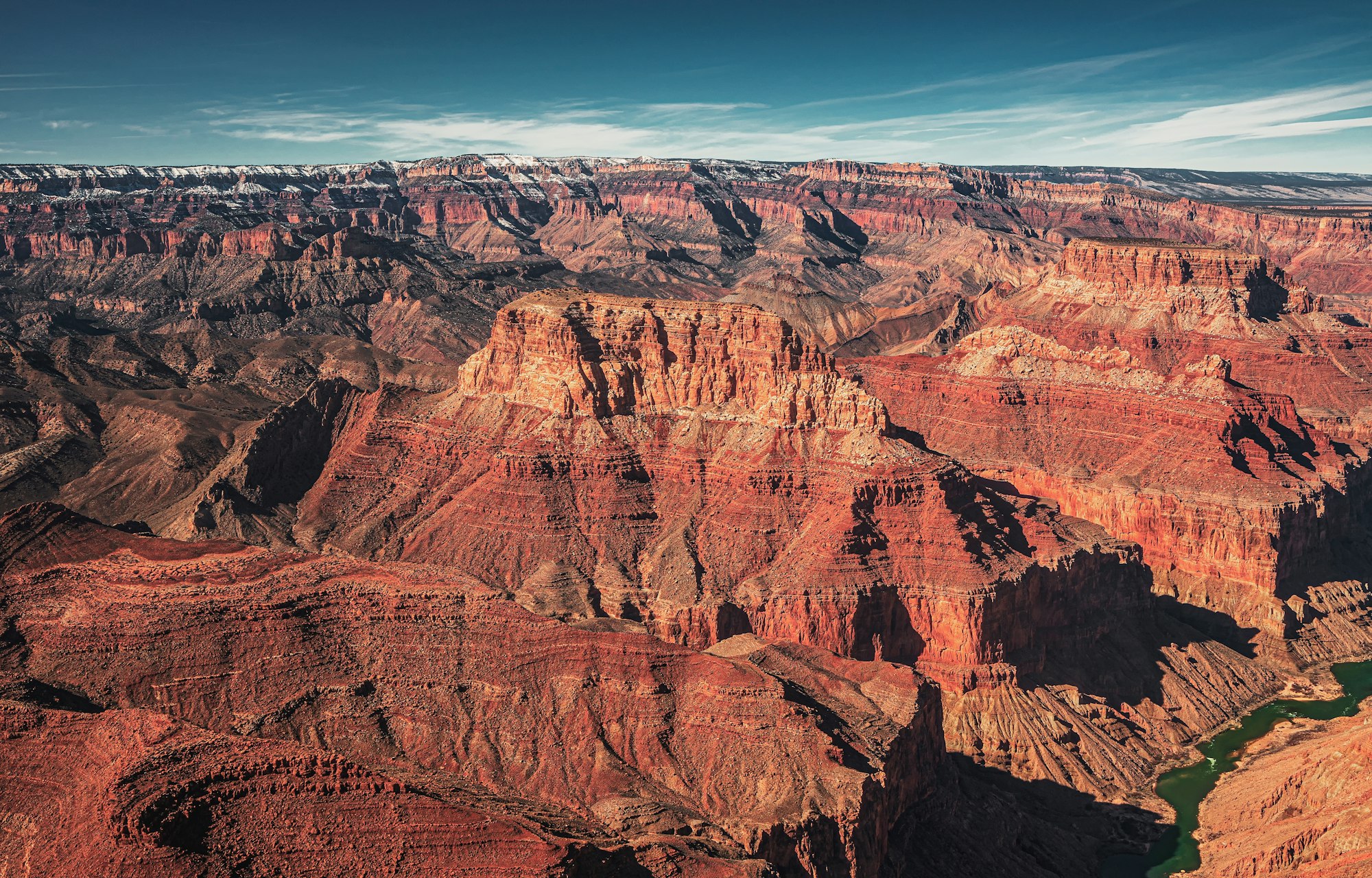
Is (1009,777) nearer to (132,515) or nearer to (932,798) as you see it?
(932,798)

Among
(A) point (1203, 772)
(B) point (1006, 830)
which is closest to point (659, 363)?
(B) point (1006, 830)

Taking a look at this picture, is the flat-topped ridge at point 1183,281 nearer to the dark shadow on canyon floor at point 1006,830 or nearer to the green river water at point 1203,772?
the green river water at point 1203,772

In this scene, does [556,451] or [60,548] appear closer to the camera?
[60,548]

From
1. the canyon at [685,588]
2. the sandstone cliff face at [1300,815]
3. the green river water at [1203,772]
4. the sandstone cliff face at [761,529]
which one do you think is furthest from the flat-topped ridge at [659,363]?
the sandstone cliff face at [1300,815]

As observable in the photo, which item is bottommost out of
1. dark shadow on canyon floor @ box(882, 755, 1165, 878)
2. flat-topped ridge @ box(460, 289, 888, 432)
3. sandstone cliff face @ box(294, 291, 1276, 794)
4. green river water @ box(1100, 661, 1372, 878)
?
green river water @ box(1100, 661, 1372, 878)

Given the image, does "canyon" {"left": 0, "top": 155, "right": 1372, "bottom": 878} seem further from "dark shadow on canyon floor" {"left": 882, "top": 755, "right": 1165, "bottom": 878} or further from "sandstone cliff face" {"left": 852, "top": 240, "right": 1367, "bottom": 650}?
"sandstone cliff face" {"left": 852, "top": 240, "right": 1367, "bottom": 650}

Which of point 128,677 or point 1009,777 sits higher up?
point 128,677

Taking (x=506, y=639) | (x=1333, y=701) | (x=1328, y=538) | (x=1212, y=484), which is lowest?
(x=1333, y=701)

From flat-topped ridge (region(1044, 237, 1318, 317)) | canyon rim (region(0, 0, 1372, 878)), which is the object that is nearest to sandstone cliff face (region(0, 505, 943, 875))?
canyon rim (region(0, 0, 1372, 878))

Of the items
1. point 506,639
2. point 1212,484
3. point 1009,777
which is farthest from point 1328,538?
point 506,639
